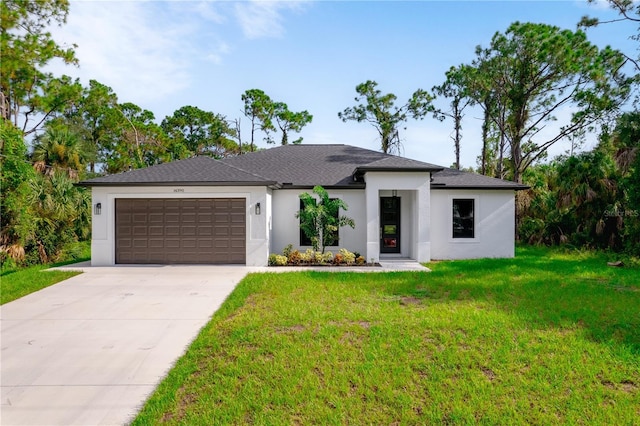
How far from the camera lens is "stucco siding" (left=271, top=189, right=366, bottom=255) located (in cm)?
1438

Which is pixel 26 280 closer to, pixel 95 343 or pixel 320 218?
pixel 95 343

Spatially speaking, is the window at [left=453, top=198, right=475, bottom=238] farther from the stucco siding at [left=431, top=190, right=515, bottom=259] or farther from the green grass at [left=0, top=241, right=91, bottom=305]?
the green grass at [left=0, top=241, right=91, bottom=305]

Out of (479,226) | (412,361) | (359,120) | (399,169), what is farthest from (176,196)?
(359,120)

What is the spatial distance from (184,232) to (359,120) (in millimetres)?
22805

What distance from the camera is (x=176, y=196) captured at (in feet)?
41.4

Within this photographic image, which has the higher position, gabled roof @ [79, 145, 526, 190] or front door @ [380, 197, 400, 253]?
gabled roof @ [79, 145, 526, 190]

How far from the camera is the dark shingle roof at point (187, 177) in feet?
40.3

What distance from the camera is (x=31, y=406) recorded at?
12.6ft

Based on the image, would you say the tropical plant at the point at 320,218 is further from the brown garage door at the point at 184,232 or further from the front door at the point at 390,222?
the brown garage door at the point at 184,232

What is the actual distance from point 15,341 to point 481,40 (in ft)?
82.1

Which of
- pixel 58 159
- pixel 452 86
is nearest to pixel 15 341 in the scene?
pixel 58 159

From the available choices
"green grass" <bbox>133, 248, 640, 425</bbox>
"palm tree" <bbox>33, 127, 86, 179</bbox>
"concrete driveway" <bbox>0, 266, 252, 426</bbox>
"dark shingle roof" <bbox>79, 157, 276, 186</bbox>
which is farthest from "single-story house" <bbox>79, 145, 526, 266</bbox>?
"palm tree" <bbox>33, 127, 86, 179</bbox>

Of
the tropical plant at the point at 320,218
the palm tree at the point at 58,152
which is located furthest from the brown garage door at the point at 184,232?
the palm tree at the point at 58,152

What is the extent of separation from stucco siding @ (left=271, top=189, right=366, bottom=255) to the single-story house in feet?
0.13
